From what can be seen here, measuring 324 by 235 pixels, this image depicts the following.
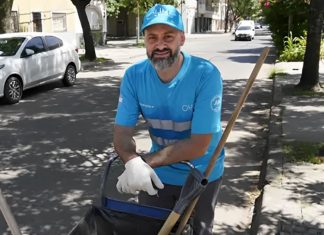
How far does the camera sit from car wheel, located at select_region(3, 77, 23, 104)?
10.4 meters

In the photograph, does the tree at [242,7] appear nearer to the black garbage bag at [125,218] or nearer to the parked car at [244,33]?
the parked car at [244,33]

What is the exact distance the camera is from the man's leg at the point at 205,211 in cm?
251

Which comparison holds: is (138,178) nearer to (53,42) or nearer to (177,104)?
(177,104)

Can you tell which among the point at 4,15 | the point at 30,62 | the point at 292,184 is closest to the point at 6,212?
the point at 292,184

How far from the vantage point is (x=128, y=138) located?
2.40m

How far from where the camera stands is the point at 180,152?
2.27 meters

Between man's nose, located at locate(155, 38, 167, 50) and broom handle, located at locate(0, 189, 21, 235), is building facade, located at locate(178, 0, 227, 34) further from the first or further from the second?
broom handle, located at locate(0, 189, 21, 235)

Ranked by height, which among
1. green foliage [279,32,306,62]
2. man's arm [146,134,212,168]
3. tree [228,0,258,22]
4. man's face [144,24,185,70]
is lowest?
green foliage [279,32,306,62]

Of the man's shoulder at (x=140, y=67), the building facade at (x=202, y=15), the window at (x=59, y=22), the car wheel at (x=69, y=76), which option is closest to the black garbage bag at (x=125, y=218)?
the man's shoulder at (x=140, y=67)

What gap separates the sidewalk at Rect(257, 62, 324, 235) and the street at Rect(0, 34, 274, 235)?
0.27 meters

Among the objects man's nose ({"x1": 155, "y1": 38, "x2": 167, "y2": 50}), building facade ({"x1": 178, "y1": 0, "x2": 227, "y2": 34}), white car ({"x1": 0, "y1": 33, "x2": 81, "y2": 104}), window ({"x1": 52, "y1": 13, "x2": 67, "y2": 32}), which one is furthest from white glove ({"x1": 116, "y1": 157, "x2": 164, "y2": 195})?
building facade ({"x1": 178, "y1": 0, "x2": 227, "y2": 34})

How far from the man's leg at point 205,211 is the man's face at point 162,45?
718mm

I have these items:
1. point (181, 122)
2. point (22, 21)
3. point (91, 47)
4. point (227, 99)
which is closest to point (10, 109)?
point (227, 99)

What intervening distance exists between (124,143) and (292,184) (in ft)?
9.92
